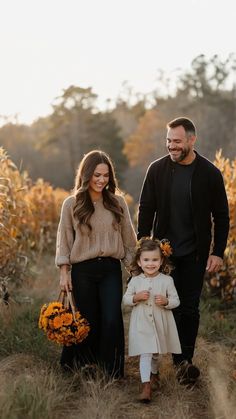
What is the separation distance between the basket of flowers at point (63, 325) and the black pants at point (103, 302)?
0.17 m

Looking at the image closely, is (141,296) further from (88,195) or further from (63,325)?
(88,195)

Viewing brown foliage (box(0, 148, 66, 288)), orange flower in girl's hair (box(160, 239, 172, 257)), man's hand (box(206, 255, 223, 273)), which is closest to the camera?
orange flower in girl's hair (box(160, 239, 172, 257))

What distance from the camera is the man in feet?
16.3

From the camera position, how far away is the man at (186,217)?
196 inches

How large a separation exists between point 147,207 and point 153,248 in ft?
1.79

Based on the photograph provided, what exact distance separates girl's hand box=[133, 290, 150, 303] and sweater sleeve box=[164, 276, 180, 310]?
0.58 ft

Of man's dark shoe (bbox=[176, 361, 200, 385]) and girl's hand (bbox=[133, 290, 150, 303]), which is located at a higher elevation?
girl's hand (bbox=[133, 290, 150, 303])

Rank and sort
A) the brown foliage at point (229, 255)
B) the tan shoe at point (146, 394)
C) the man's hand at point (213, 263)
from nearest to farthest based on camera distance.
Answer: the tan shoe at point (146, 394)
the man's hand at point (213, 263)
the brown foliage at point (229, 255)

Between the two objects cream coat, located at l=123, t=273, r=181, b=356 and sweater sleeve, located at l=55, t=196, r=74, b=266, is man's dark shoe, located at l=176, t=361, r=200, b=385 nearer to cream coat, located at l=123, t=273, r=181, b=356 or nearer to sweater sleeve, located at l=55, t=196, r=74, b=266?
cream coat, located at l=123, t=273, r=181, b=356

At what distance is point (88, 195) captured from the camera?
16.1 ft

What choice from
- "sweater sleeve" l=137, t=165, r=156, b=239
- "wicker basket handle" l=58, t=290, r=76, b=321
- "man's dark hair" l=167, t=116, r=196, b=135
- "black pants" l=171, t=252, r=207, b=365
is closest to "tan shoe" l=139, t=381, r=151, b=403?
"black pants" l=171, t=252, r=207, b=365

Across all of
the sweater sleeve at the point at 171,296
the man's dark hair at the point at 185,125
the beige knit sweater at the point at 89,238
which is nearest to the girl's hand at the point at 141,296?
the sweater sleeve at the point at 171,296

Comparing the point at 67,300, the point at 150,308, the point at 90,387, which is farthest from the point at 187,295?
the point at 90,387

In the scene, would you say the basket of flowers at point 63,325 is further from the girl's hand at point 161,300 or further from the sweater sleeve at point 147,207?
the sweater sleeve at point 147,207
